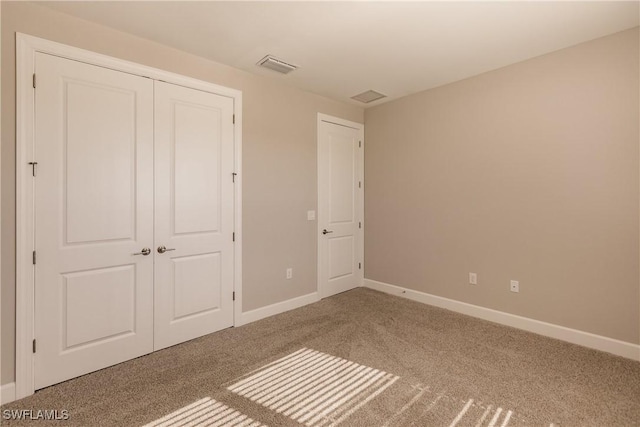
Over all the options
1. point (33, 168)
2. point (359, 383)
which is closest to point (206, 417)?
point (359, 383)

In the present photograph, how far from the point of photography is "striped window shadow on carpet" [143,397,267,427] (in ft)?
5.97

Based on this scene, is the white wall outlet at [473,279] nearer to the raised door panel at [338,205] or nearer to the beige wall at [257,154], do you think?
the raised door panel at [338,205]

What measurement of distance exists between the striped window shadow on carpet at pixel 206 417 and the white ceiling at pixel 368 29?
105 inches

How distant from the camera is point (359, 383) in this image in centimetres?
223

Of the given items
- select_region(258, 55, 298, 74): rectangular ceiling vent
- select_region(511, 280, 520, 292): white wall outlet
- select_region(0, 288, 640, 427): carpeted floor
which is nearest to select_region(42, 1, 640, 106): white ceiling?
select_region(258, 55, 298, 74): rectangular ceiling vent

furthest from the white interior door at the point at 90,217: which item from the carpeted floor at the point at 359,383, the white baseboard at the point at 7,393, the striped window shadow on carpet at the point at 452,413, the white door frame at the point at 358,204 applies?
the striped window shadow on carpet at the point at 452,413

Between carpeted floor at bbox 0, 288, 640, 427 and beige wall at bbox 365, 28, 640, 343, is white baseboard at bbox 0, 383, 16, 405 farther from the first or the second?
beige wall at bbox 365, 28, 640, 343

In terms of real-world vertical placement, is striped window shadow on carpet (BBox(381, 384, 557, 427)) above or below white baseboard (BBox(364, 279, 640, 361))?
below

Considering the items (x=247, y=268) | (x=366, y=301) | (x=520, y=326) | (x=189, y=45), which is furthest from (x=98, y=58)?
(x=520, y=326)

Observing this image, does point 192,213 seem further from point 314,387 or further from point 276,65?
point 314,387

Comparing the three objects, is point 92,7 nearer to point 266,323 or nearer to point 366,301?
point 266,323

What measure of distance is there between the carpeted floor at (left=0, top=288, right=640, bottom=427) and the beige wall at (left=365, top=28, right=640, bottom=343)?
1.67 feet

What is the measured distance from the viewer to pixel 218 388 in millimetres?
2170

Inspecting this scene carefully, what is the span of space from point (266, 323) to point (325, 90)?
2.79m
